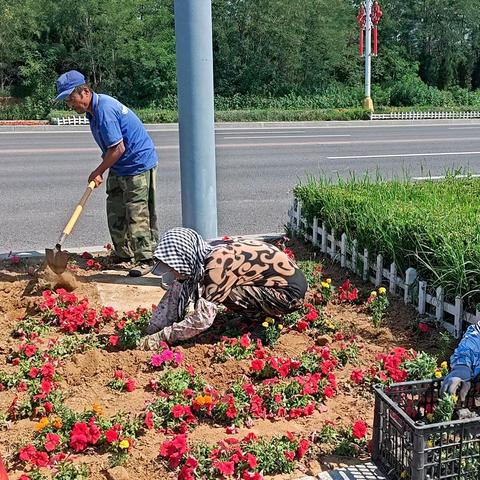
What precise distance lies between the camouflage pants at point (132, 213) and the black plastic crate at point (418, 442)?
342 cm

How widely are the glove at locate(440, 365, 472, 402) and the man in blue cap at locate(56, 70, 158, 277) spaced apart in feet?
11.6

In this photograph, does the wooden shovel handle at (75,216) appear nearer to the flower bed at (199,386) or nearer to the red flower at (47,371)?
the flower bed at (199,386)

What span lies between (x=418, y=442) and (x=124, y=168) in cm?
398

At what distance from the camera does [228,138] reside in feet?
63.9

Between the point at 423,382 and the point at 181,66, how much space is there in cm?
370

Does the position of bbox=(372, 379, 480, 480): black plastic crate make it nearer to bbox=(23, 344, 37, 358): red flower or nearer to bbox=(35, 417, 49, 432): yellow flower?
bbox=(35, 417, 49, 432): yellow flower

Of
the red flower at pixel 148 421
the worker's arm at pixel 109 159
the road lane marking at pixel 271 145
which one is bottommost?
the red flower at pixel 148 421

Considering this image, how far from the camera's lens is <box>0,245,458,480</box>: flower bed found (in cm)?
311

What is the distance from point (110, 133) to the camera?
5.61m

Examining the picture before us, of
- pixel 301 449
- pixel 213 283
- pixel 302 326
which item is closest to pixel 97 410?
pixel 301 449

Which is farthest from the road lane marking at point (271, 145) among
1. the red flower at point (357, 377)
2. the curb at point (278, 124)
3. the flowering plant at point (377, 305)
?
the red flower at point (357, 377)

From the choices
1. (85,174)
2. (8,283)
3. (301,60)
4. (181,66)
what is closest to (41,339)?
(8,283)

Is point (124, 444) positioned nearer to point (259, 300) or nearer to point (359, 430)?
point (359, 430)

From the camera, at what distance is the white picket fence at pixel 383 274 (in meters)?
4.38
